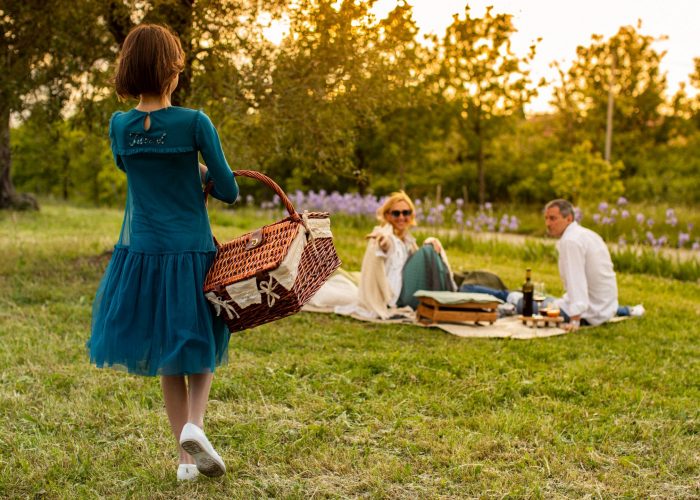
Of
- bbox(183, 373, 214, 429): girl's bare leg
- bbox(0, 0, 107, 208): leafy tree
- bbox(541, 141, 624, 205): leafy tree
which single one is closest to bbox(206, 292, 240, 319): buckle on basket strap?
bbox(183, 373, 214, 429): girl's bare leg

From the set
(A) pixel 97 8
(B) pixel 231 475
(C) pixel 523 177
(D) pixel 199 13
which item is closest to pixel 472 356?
(B) pixel 231 475

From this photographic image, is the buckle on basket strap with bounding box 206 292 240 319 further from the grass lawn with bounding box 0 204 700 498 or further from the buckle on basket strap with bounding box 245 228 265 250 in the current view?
the grass lawn with bounding box 0 204 700 498

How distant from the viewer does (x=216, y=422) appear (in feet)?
15.5

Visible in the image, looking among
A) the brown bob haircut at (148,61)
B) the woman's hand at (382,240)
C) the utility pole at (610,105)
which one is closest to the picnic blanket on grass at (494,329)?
the woman's hand at (382,240)

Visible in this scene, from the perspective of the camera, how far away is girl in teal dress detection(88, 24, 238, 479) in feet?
11.0

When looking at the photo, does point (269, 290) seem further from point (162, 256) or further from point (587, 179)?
point (587, 179)

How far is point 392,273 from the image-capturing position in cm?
876

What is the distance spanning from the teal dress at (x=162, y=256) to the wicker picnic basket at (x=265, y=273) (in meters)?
0.10

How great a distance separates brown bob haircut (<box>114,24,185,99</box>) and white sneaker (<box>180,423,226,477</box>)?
1.39 m

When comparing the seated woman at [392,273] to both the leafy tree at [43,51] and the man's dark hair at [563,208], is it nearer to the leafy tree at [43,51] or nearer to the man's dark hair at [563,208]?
the man's dark hair at [563,208]

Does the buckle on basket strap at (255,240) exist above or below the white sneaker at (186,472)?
above

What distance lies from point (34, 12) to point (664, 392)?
7683 millimetres

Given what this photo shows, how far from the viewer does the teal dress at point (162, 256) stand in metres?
3.41

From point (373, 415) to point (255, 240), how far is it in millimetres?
1812
